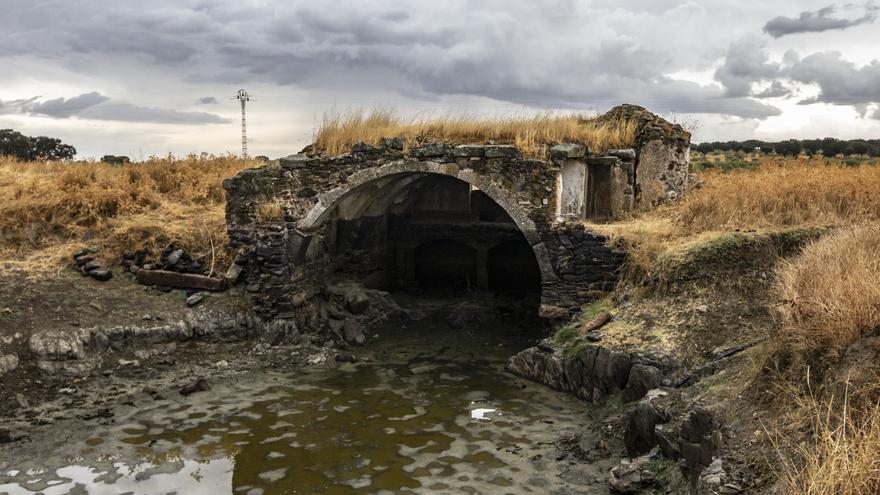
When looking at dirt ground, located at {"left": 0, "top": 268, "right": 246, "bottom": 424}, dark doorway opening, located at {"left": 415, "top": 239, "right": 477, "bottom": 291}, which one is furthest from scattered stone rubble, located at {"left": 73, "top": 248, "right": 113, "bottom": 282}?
dark doorway opening, located at {"left": 415, "top": 239, "right": 477, "bottom": 291}

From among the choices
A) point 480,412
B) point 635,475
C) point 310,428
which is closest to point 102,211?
point 310,428

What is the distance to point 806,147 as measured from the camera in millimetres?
42156

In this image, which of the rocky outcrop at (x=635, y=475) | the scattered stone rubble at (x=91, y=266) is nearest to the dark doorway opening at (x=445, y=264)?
the scattered stone rubble at (x=91, y=266)

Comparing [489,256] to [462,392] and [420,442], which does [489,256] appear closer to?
[462,392]

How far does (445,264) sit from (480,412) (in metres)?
9.59

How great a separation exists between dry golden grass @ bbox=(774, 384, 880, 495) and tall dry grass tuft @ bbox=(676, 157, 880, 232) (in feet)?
20.9

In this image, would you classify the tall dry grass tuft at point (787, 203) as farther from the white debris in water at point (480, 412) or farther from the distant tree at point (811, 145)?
the distant tree at point (811, 145)

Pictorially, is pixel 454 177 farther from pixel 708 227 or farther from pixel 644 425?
pixel 644 425

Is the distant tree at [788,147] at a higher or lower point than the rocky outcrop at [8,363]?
higher

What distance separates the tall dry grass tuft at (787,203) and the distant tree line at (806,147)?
25.0 metres

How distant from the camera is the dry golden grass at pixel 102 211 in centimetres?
1439

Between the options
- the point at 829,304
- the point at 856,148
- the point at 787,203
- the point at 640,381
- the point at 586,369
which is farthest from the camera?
the point at 856,148

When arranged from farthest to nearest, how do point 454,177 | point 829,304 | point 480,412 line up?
point 454,177 < point 480,412 < point 829,304

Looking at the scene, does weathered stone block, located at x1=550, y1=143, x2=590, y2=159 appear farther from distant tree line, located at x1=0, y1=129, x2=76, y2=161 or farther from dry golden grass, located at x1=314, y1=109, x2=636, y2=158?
distant tree line, located at x1=0, y1=129, x2=76, y2=161
